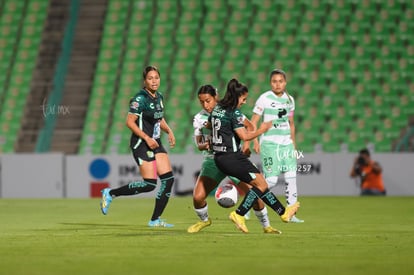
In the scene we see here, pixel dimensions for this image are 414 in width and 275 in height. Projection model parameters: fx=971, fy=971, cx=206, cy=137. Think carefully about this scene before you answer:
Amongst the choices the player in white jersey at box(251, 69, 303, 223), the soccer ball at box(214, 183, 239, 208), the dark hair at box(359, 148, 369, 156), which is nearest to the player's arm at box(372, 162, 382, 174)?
the dark hair at box(359, 148, 369, 156)

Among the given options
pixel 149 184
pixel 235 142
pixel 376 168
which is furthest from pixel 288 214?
pixel 376 168

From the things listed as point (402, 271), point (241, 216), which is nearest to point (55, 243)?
point (241, 216)

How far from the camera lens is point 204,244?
9891 mm

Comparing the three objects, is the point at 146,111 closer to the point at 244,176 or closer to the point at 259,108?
the point at 259,108

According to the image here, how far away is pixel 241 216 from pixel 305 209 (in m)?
5.83

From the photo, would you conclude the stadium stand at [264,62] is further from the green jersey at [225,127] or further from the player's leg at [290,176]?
the green jersey at [225,127]

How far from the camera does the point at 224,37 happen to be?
25.2 metres

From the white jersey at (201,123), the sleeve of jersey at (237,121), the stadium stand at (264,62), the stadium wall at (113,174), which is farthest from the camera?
the stadium stand at (264,62)

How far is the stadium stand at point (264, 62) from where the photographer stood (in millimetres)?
23016

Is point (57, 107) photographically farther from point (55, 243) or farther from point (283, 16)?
point (55, 243)

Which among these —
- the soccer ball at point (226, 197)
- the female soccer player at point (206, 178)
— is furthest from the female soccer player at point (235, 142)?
the soccer ball at point (226, 197)

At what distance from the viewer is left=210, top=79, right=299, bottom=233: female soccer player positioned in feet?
35.2

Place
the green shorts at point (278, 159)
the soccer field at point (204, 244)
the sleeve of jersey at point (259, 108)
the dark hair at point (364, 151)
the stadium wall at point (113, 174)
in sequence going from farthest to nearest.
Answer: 1. the stadium wall at point (113, 174)
2. the dark hair at point (364, 151)
3. the green shorts at point (278, 159)
4. the sleeve of jersey at point (259, 108)
5. the soccer field at point (204, 244)

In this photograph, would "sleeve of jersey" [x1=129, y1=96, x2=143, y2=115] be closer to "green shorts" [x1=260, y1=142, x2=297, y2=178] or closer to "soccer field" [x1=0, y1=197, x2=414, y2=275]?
"soccer field" [x1=0, y1=197, x2=414, y2=275]
